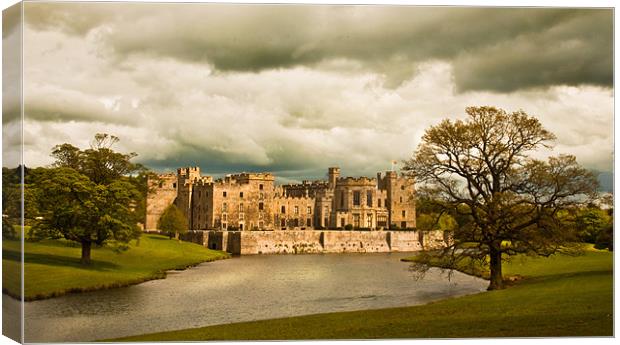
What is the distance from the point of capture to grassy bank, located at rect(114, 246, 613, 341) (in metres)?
21.1

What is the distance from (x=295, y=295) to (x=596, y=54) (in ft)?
50.3

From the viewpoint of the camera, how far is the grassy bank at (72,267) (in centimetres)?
2195

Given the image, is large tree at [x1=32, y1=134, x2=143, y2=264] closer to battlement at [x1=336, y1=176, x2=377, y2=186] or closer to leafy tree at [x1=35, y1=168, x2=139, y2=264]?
leafy tree at [x1=35, y1=168, x2=139, y2=264]

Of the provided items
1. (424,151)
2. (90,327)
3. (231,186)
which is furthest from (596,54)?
(231,186)

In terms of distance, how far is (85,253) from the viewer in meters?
35.1

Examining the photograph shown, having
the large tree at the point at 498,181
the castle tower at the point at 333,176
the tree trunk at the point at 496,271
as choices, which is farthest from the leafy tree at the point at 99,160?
the castle tower at the point at 333,176

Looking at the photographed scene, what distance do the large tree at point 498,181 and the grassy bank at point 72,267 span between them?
551 inches

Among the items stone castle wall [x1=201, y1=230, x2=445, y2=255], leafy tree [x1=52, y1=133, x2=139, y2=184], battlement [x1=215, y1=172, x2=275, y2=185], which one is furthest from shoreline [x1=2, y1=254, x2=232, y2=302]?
battlement [x1=215, y1=172, x2=275, y2=185]

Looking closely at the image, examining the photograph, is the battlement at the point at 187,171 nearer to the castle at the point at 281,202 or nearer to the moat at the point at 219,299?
the castle at the point at 281,202

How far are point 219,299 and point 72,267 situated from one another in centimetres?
736

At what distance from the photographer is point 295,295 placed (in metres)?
32.2

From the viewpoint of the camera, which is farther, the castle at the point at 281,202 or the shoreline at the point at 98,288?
the castle at the point at 281,202

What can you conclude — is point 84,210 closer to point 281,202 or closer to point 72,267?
point 72,267

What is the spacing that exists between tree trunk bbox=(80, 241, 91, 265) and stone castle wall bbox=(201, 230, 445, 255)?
3264cm
